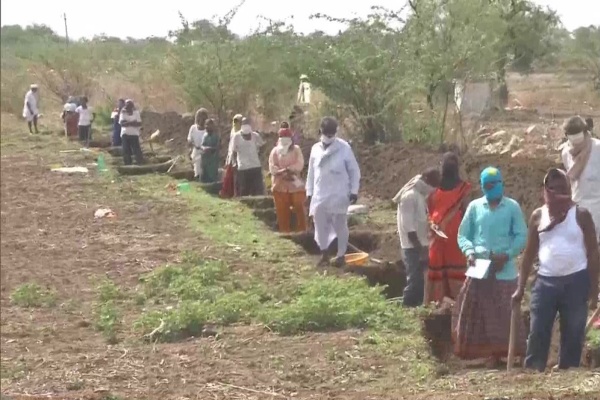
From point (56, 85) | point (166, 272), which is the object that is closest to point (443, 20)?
point (166, 272)

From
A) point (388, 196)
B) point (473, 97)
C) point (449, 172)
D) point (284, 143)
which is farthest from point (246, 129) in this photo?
point (449, 172)

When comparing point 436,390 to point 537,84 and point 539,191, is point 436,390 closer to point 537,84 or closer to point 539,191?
point 539,191

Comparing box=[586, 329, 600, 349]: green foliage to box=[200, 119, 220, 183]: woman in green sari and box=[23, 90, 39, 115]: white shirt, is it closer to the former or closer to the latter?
box=[200, 119, 220, 183]: woman in green sari

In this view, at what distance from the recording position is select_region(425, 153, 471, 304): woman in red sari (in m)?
→ 8.77

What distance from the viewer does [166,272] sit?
11.0 m

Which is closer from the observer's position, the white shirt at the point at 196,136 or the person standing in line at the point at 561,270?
the person standing in line at the point at 561,270

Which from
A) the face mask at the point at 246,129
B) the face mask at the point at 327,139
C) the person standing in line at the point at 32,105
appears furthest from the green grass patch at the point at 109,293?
the person standing in line at the point at 32,105

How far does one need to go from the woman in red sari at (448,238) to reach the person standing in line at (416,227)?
0.53ft

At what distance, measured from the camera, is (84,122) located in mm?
27328

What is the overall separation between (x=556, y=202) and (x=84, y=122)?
21.8m

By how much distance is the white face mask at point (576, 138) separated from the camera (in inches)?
344

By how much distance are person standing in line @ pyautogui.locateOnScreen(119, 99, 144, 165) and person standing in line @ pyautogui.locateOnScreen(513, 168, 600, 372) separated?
49.5 ft

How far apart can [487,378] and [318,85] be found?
12771mm

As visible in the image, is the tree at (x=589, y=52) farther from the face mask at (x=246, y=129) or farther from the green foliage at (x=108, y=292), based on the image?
the green foliage at (x=108, y=292)
